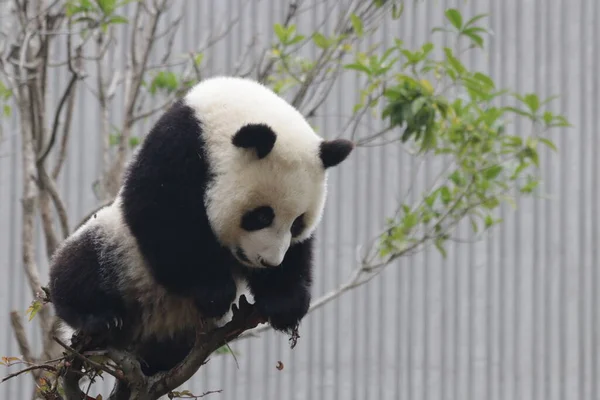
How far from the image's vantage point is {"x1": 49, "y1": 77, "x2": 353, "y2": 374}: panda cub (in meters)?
2.74

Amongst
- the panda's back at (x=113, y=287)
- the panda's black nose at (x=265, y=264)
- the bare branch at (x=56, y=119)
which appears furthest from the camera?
the bare branch at (x=56, y=119)

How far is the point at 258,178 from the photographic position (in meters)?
2.75

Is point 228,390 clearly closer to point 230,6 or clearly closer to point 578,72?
point 230,6

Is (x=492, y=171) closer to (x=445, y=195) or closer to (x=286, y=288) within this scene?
(x=445, y=195)

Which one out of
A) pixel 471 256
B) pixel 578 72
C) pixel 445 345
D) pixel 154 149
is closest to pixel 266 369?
pixel 445 345

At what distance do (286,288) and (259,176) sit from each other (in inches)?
16.0

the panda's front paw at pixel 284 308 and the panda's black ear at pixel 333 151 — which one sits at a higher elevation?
the panda's black ear at pixel 333 151

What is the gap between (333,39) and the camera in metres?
4.39

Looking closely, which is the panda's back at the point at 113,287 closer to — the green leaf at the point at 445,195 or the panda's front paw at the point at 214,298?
the panda's front paw at the point at 214,298

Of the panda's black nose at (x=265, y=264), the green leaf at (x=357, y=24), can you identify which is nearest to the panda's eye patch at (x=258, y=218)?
the panda's black nose at (x=265, y=264)

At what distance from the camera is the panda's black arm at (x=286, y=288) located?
9.32 ft

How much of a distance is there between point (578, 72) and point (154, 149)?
15.3 ft

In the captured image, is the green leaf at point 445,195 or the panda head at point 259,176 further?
the green leaf at point 445,195

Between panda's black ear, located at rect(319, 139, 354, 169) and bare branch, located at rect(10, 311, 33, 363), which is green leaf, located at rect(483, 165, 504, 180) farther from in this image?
bare branch, located at rect(10, 311, 33, 363)
